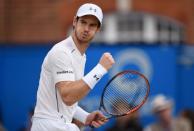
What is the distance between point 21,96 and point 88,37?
23.3ft

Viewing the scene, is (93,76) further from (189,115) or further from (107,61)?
(189,115)

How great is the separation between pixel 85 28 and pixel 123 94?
104cm

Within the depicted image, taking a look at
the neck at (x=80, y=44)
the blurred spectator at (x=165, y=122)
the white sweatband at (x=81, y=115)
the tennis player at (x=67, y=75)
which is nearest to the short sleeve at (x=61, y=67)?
the tennis player at (x=67, y=75)

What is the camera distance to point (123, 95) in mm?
8039

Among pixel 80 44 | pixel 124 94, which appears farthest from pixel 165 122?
pixel 80 44

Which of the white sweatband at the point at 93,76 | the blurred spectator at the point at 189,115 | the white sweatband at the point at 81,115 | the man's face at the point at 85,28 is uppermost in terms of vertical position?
the man's face at the point at 85,28

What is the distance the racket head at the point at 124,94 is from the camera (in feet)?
25.4

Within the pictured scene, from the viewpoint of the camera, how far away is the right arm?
7035mm

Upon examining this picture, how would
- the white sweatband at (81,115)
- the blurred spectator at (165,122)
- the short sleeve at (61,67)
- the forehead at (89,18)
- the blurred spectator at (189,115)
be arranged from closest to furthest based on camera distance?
the short sleeve at (61,67) < the forehead at (89,18) < the white sweatband at (81,115) < the blurred spectator at (165,122) < the blurred spectator at (189,115)

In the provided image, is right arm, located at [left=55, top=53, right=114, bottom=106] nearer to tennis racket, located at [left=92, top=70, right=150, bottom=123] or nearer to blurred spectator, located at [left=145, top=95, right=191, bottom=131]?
tennis racket, located at [left=92, top=70, right=150, bottom=123]

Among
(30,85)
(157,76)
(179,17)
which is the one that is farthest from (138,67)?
(179,17)

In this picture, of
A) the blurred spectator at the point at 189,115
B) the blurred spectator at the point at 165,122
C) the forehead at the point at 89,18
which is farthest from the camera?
the blurred spectator at the point at 189,115

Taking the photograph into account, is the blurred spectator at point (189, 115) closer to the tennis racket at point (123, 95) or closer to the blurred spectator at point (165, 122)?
the blurred spectator at point (165, 122)

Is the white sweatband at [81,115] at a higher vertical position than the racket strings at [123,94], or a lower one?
lower
